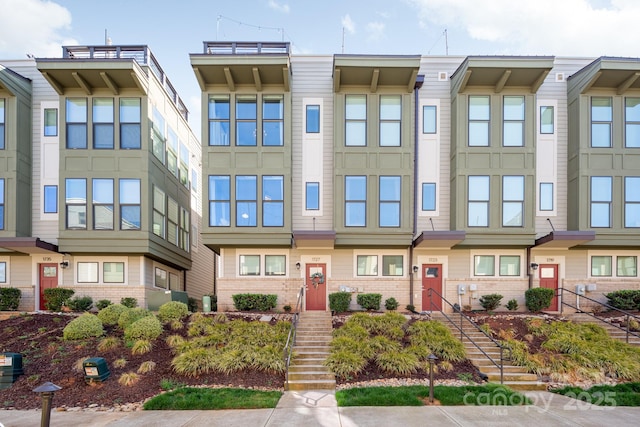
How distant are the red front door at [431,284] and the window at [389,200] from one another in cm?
249

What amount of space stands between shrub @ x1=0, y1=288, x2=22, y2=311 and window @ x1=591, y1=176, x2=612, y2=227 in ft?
76.5

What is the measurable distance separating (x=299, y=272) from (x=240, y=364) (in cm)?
642

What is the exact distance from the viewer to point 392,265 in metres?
15.9

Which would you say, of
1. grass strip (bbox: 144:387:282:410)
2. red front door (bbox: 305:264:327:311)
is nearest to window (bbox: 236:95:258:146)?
red front door (bbox: 305:264:327:311)

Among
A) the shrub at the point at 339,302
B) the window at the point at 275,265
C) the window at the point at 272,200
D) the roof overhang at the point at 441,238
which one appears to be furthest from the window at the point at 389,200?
the window at the point at 275,265

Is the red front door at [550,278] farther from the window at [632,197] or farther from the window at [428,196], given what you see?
the window at [428,196]

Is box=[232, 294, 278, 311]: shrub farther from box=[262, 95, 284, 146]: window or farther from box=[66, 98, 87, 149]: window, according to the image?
box=[66, 98, 87, 149]: window

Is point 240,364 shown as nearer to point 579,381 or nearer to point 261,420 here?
point 261,420

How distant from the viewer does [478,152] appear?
15.5 m

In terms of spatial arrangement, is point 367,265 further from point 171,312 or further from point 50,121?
point 50,121

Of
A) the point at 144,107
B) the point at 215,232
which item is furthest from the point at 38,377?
the point at 144,107

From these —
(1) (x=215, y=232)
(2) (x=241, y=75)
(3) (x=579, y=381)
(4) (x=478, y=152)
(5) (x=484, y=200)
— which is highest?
(2) (x=241, y=75)

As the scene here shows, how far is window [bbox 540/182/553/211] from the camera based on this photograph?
15945 mm

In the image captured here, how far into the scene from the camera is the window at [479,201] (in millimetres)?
15369
